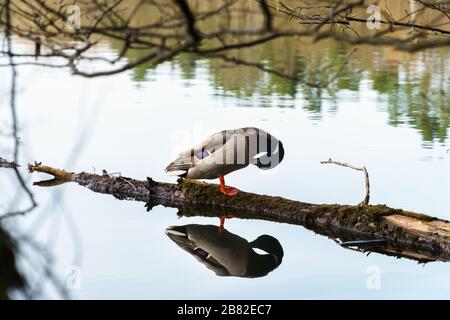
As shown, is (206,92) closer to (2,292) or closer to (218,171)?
(218,171)

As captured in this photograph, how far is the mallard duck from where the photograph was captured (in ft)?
29.5

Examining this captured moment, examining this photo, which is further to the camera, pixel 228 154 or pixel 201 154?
pixel 201 154

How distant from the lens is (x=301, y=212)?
880 centimetres

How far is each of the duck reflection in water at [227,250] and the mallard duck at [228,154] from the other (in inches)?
21.0

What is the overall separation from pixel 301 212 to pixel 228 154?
96cm

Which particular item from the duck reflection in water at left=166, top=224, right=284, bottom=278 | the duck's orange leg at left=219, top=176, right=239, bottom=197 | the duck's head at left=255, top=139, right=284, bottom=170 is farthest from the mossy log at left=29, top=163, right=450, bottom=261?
the duck's head at left=255, top=139, right=284, bottom=170

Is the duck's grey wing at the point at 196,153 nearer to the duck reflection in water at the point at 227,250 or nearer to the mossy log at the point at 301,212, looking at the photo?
the mossy log at the point at 301,212

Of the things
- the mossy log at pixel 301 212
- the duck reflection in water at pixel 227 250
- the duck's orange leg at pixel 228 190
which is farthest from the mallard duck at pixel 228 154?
the duck reflection in water at pixel 227 250

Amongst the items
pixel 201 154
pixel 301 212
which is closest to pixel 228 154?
pixel 201 154

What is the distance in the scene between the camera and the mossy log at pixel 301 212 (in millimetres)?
7879

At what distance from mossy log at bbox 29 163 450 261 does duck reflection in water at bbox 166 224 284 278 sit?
8.3 inches

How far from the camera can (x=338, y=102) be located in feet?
62.5

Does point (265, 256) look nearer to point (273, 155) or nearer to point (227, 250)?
point (227, 250)

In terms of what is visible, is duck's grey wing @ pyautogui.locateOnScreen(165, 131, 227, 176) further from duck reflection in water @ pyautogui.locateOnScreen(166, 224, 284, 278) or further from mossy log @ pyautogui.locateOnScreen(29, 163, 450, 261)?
duck reflection in water @ pyautogui.locateOnScreen(166, 224, 284, 278)
